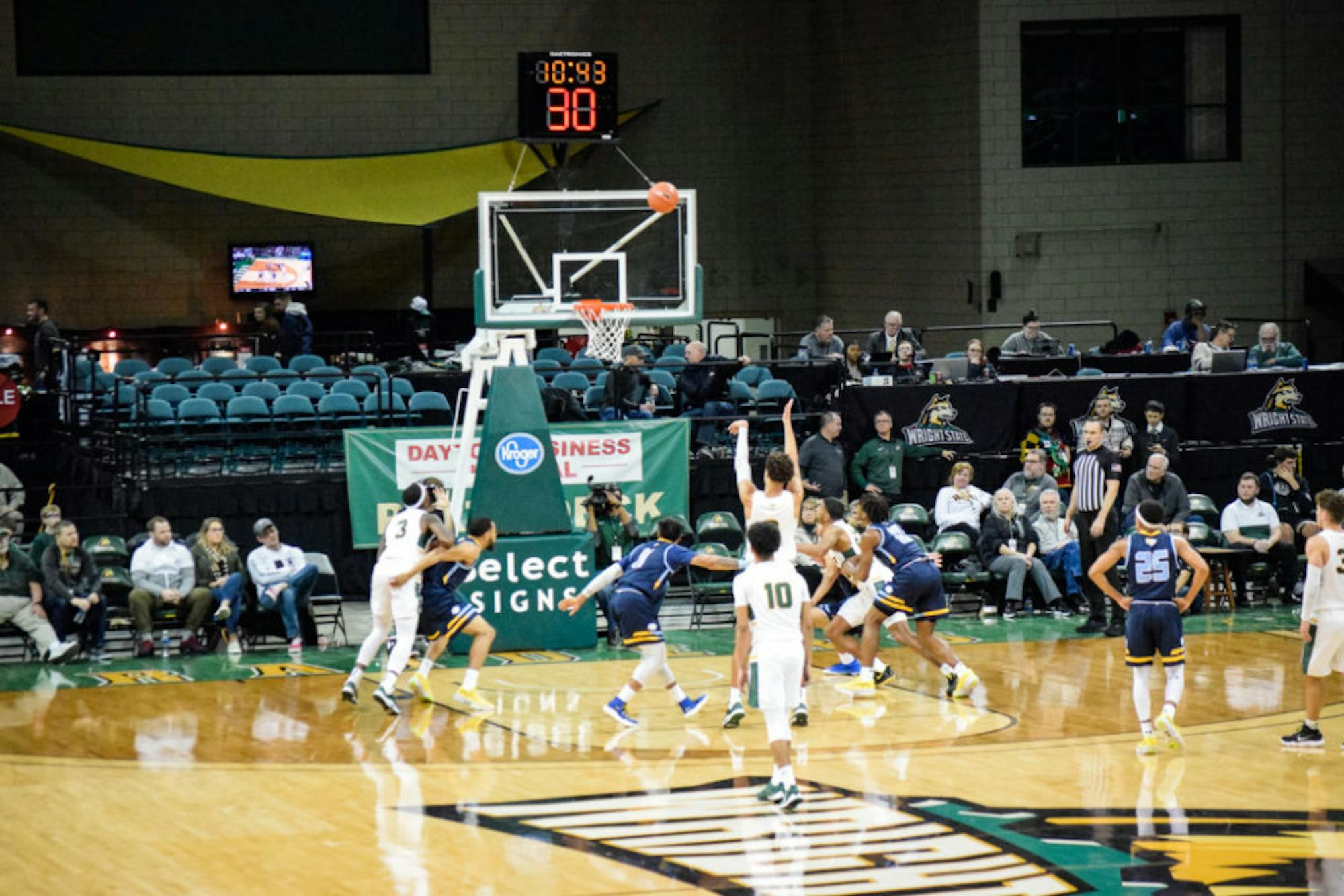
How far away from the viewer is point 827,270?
30453 millimetres

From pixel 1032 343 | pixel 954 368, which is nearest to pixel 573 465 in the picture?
pixel 954 368

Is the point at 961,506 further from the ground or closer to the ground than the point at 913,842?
further from the ground

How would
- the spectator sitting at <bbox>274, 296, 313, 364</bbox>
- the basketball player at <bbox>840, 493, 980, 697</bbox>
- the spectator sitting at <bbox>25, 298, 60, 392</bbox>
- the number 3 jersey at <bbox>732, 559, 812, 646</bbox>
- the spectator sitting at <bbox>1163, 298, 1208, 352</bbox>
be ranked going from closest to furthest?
the number 3 jersey at <bbox>732, 559, 812, 646</bbox>, the basketball player at <bbox>840, 493, 980, 697</bbox>, the spectator sitting at <bbox>25, 298, 60, 392</bbox>, the spectator sitting at <bbox>1163, 298, 1208, 352</bbox>, the spectator sitting at <bbox>274, 296, 313, 364</bbox>

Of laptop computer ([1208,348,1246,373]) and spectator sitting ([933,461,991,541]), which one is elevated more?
laptop computer ([1208,348,1246,373])

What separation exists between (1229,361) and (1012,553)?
4.69m

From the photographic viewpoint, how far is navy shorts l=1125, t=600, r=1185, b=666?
12.8 meters

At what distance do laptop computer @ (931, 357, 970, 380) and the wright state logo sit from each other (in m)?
3.20

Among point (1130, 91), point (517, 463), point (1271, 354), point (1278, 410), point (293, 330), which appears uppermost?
point (1130, 91)

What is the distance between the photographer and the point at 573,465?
62.4 feet

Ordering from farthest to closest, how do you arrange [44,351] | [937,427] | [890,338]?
[44,351]
[890,338]
[937,427]

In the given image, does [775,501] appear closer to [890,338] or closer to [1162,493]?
[1162,493]

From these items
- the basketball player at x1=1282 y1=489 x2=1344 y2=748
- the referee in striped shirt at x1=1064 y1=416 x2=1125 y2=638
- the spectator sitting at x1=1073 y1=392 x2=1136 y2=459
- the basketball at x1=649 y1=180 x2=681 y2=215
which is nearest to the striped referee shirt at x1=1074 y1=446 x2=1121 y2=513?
the referee in striped shirt at x1=1064 y1=416 x2=1125 y2=638

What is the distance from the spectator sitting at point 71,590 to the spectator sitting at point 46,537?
0.13m

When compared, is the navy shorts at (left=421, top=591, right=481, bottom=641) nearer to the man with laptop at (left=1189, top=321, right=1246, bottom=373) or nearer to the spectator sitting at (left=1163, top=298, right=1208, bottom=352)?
the man with laptop at (left=1189, top=321, right=1246, bottom=373)
